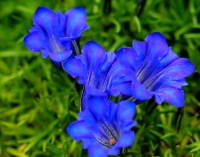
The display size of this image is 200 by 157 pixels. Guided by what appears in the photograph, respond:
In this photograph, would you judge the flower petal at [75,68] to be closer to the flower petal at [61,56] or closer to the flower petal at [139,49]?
the flower petal at [61,56]

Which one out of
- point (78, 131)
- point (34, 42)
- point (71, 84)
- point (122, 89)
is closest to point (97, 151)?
point (78, 131)

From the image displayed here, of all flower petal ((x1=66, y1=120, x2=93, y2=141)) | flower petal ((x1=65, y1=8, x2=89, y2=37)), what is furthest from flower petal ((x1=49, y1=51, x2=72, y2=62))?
flower petal ((x1=66, y1=120, x2=93, y2=141))

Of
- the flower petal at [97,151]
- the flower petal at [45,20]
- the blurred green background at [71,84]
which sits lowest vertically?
the blurred green background at [71,84]

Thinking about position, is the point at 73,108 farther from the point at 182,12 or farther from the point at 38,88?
the point at 182,12

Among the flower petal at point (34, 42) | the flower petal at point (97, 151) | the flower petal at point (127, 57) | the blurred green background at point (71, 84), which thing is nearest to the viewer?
the flower petal at point (97, 151)

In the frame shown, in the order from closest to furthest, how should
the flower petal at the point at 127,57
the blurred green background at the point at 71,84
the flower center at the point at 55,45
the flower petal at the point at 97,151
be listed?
the flower petal at the point at 97,151, the flower petal at the point at 127,57, the flower center at the point at 55,45, the blurred green background at the point at 71,84

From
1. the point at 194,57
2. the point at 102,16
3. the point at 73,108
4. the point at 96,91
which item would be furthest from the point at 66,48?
the point at 194,57

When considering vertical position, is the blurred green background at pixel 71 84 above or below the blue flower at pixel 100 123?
below

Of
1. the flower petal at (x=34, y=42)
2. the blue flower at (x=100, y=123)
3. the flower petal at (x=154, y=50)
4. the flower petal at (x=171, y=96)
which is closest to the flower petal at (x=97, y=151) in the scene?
the blue flower at (x=100, y=123)
